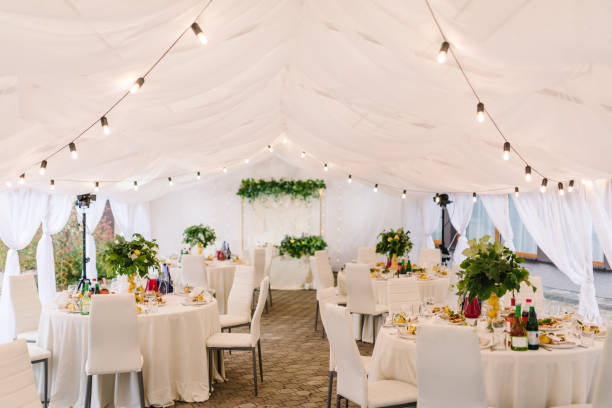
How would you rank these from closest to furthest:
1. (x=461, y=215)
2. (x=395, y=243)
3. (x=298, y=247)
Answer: (x=395, y=243)
(x=461, y=215)
(x=298, y=247)

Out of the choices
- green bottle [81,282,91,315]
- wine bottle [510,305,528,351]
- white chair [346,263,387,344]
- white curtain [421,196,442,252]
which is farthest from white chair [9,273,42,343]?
white curtain [421,196,442,252]

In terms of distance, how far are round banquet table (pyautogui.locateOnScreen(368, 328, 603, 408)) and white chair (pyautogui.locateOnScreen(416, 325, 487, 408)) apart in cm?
33

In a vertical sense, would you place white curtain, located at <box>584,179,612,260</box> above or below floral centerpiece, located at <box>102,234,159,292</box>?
above

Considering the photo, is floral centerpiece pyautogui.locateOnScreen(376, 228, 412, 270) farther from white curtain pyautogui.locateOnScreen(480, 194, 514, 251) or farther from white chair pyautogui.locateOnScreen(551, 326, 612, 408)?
white chair pyautogui.locateOnScreen(551, 326, 612, 408)

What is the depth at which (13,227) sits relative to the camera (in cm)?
712

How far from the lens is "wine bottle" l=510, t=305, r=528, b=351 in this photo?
3.49m

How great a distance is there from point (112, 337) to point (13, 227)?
3.81 metres

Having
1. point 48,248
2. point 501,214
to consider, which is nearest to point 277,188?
point 501,214

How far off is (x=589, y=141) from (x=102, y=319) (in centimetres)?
419

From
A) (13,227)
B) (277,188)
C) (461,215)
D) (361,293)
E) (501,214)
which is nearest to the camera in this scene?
(361,293)

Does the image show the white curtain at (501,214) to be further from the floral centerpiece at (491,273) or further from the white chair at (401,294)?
the floral centerpiece at (491,273)

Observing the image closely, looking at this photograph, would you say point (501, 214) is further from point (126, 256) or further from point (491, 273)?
point (126, 256)

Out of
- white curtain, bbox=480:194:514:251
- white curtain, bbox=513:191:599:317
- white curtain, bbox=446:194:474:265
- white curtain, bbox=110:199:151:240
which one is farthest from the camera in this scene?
white curtain, bbox=110:199:151:240

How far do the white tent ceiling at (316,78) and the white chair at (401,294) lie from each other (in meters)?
1.51
